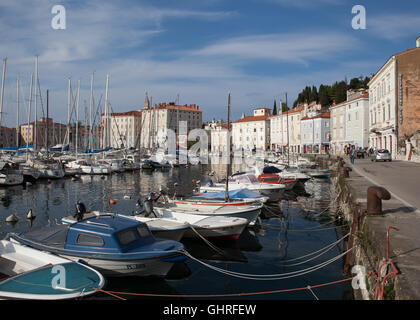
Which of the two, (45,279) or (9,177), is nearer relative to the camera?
(45,279)

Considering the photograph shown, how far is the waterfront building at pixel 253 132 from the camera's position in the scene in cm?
12938

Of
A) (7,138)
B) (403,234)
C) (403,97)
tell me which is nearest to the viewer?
(403,234)

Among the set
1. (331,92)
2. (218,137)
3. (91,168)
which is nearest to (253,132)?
(218,137)

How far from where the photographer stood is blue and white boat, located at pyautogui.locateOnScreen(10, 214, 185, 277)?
10.2 m

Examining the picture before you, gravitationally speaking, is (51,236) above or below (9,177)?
below

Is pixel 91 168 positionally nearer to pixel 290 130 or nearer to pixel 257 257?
pixel 257 257

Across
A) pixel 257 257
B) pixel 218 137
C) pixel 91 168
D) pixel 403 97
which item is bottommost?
pixel 257 257

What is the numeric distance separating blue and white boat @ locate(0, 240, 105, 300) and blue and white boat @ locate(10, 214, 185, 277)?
0.93 metres

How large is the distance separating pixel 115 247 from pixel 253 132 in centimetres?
12530

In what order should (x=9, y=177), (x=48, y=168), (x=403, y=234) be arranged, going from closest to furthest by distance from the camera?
1. (x=403, y=234)
2. (x=9, y=177)
3. (x=48, y=168)

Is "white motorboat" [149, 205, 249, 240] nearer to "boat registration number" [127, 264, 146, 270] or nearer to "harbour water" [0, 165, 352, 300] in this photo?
"harbour water" [0, 165, 352, 300]

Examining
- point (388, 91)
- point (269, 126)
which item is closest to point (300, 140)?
point (269, 126)

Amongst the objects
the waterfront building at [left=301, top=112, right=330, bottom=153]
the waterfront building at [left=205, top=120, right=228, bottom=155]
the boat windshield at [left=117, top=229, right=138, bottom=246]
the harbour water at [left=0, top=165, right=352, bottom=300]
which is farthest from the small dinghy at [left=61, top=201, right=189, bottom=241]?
the waterfront building at [left=205, top=120, right=228, bottom=155]

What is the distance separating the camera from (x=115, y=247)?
10.3 meters
